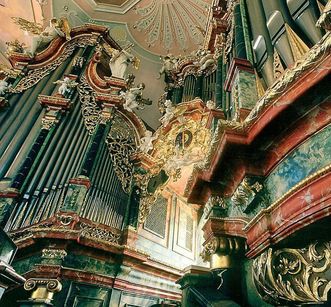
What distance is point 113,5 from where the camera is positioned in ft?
29.5

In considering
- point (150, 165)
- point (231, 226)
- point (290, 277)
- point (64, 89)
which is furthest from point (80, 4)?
point (290, 277)

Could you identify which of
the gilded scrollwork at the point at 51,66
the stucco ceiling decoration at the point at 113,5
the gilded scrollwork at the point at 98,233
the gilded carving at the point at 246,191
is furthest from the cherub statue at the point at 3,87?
the gilded carving at the point at 246,191

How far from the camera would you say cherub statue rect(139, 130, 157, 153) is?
18.5 ft

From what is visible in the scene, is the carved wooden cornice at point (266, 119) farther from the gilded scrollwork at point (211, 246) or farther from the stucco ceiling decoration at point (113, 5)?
the stucco ceiling decoration at point (113, 5)

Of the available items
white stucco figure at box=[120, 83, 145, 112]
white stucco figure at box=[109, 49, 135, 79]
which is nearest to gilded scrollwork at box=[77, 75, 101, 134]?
white stucco figure at box=[120, 83, 145, 112]

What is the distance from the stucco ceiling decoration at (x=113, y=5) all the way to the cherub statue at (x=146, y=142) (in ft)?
17.8

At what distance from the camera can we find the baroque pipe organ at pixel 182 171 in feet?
4.00

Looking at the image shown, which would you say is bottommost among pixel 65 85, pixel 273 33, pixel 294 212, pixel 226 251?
pixel 294 212

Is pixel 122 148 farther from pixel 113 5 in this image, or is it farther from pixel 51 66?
pixel 113 5

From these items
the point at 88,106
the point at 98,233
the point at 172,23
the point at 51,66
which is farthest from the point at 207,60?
the point at 98,233

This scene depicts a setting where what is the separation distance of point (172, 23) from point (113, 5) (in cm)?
201

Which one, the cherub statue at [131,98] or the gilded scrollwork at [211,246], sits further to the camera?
the cherub statue at [131,98]

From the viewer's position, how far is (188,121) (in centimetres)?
548

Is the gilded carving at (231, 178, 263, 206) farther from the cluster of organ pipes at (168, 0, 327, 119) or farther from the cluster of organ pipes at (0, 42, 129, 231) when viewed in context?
the cluster of organ pipes at (0, 42, 129, 231)
